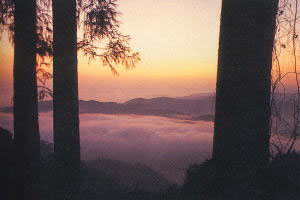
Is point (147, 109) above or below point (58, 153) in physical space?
below

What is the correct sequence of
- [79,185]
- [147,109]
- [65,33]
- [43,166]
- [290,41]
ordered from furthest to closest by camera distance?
1. [147,109]
2. [43,166]
3. [79,185]
4. [65,33]
5. [290,41]

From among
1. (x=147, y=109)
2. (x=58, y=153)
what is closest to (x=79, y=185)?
(x=58, y=153)


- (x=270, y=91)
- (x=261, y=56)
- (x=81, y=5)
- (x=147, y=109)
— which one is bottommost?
(x=147, y=109)

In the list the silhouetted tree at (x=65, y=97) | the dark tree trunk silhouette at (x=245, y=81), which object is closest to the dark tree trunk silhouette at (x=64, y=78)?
the silhouetted tree at (x=65, y=97)

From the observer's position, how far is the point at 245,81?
4.22 metres

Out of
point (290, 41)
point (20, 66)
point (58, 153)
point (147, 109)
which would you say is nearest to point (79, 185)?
point (58, 153)

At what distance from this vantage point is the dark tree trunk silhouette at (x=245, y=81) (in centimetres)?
420

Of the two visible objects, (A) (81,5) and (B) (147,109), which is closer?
(A) (81,5)

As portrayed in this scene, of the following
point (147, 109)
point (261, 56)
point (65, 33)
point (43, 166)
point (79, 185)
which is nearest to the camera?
point (261, 56)

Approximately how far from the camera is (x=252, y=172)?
422 centimetres

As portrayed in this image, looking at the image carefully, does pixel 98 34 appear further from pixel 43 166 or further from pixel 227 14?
pixel 227 14

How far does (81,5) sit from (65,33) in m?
2.28

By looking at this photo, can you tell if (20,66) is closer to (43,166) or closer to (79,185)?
(43,166)

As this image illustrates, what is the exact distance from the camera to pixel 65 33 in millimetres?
6156
